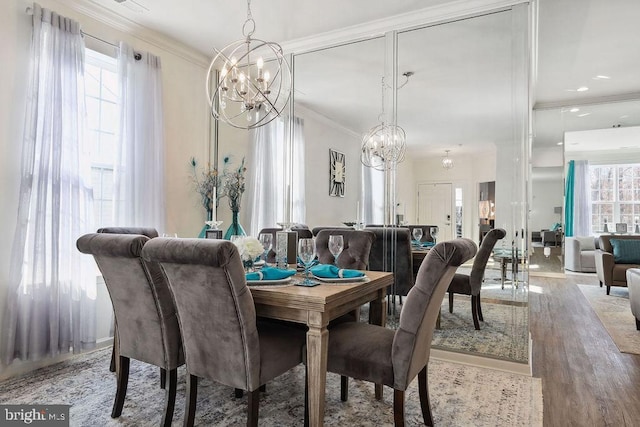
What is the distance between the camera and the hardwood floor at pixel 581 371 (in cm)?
212

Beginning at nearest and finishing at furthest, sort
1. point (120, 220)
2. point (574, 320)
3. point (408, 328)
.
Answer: point (408, 328) → point (120, 220) → point (574, 320)

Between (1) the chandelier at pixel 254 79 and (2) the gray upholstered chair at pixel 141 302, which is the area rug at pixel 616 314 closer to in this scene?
(2) the gray upholstered chair at pixel 141 302

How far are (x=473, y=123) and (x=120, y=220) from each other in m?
3.15

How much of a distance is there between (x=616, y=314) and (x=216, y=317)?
15.5ft

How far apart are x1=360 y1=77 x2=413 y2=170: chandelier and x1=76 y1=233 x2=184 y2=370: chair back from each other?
226cm

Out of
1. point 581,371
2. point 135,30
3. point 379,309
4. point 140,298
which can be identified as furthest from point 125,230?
point 581,371

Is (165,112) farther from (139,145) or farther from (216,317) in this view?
(216,317)

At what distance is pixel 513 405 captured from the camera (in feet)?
7.22

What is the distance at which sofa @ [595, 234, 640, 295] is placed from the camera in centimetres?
528

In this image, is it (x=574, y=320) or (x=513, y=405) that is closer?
(x=513, y=405)

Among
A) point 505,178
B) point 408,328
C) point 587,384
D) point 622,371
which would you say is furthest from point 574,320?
point 408,328

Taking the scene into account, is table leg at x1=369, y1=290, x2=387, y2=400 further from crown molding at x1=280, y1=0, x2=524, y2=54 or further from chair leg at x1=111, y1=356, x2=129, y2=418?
crown molding at x1=280, y1=0, x2=524, y2=54

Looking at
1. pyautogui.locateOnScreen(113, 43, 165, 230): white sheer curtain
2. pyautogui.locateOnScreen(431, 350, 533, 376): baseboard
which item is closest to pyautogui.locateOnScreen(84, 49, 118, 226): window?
pyautogui.locateOnScreen(113, 43, 165, 230): white sheer curtain

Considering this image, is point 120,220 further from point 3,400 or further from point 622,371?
point 622,371
